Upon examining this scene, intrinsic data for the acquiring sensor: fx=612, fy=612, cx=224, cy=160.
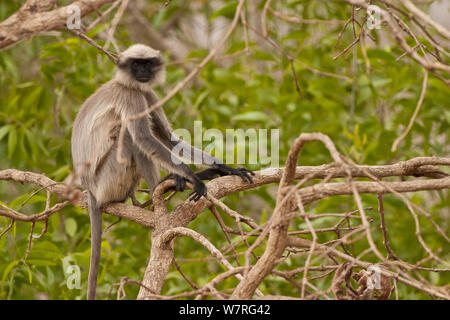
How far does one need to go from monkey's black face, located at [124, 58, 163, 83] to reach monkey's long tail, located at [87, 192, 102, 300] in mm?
963

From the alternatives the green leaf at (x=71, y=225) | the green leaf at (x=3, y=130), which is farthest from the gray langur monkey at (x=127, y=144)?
the green leaf at (x=3, y=130)

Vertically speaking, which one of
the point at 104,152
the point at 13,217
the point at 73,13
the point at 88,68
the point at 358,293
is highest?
the point at 88,68

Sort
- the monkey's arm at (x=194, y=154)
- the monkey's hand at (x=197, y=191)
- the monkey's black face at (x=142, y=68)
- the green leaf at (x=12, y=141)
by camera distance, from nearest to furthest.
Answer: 1. the monkey's hand at (x=197, y=191)
2. the monkey's arm at (x=194, y=154)
3. the monkey's black face at (x=142, y=68)
4. the green leaf at (x=12, y=141)

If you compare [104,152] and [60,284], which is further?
[60,284]

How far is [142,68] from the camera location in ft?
14.8

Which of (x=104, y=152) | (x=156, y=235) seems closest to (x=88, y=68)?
(x=104, y=152)

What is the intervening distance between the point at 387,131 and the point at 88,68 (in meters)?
2.89

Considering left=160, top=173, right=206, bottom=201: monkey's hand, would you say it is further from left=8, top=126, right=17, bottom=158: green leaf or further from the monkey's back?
left=8, top=126, right=17, bottom=158: green leaf

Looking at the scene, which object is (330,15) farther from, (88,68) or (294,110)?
(88,68)

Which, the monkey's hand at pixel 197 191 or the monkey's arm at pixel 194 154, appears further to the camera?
the monkey's arm at pixel 194 154

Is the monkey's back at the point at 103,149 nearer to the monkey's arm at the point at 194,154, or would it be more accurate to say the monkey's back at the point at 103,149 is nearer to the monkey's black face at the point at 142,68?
the monkey's black face at the point at 142,68

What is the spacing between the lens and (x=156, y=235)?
321cm

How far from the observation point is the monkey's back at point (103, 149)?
165 inches

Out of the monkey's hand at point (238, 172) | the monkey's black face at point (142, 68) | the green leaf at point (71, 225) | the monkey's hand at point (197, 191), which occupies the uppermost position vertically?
the monkey's black face at point (142, 68)
